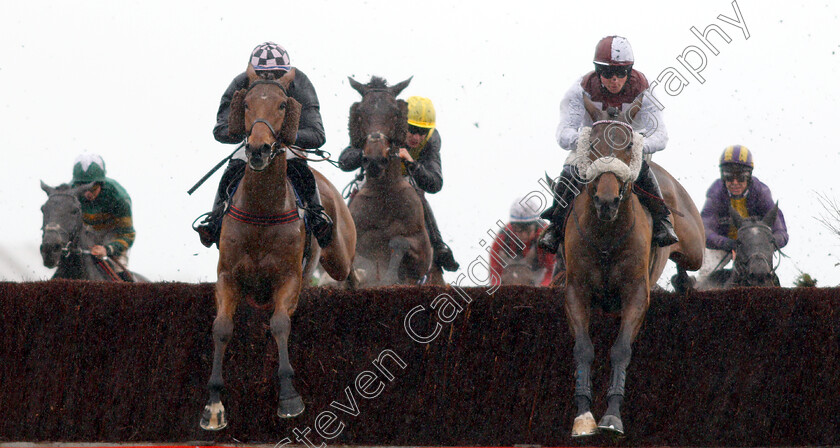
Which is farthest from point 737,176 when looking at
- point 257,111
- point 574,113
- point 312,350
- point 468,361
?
point 257,111

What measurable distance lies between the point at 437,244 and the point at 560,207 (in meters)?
3.59

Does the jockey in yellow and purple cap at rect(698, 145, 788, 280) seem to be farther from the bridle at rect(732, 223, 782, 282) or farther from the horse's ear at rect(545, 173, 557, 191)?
the horse's ear at rect(545, 173, 557, 191)

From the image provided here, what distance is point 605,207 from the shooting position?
6746 mm

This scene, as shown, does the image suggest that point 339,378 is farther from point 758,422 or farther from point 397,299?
point 758,422

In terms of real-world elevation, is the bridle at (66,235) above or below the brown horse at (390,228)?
below

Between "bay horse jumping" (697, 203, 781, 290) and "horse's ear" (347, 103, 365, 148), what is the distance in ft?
11.5

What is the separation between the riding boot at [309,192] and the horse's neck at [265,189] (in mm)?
452

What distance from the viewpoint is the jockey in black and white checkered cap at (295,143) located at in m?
7.59

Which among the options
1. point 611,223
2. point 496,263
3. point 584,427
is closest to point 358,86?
point 611,223

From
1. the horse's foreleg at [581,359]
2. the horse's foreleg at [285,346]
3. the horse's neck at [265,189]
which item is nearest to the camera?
the horse's foreleg at [285,346]

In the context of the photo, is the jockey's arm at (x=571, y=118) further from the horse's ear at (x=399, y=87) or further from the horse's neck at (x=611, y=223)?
the horse's ear at (x=399, y=87)

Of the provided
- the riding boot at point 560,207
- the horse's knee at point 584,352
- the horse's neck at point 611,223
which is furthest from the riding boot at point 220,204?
the horse's knee at point 584,352

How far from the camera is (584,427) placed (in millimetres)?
6773

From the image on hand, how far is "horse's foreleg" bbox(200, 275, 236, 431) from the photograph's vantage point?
6.68 metres
